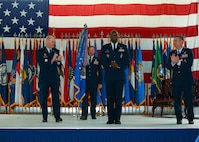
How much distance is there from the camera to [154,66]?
10.0 m

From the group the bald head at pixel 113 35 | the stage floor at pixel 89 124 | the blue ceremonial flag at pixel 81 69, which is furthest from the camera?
the blue ceremonial flag at pixel 81 69

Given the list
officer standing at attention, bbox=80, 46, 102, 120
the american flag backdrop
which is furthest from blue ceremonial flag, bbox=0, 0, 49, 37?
officer standing at attention, bbox=80, 46, 102, 120

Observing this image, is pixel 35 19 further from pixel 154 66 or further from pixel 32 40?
pixel 154 66

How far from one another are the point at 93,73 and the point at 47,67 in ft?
4.76

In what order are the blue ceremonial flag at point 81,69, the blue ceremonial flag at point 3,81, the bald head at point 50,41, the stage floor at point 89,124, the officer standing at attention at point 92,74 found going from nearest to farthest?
1. the stage floor at point 89,124
2. the bald head at point 50,41
3. the blue ceremonial flag at point 81,69
4. the officer standing at attention at point 92,74
5. the blue ceremonial flag at point 3,81

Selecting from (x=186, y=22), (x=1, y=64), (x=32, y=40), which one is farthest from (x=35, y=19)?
(x=186, y=22)

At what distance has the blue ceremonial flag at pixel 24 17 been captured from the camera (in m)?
10.2

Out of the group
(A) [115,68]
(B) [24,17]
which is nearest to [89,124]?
(A) [115,68]

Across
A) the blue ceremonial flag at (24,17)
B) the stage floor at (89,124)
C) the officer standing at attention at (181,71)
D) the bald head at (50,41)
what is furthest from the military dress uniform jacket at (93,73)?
the blue ceremonial flag at (24,17)

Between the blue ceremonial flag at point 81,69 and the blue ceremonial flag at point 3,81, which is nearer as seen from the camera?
the blue ceremonial flag at point 81,69

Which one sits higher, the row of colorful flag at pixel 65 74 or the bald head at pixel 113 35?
the bald head at pixel 113 35

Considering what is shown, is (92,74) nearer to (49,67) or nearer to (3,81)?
(49,67)

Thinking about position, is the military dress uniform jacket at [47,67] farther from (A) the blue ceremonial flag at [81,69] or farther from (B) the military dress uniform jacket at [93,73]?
(B) the military dress uniform jacket at [93,73]

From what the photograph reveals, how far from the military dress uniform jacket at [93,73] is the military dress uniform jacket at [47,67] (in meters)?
1.29
